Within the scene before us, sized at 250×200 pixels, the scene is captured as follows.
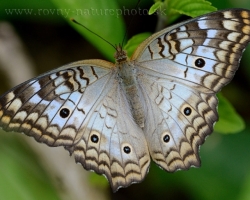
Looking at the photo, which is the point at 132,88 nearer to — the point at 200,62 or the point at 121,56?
the point at 121,56

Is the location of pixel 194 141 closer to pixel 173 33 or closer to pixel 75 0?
pixel 173 33

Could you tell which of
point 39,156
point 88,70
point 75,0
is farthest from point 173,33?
point 39,156

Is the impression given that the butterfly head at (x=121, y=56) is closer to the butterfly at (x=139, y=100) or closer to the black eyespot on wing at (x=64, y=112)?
the butterfly at (x=139, y=100)

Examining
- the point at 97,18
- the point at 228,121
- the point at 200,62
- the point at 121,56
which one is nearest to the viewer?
the point at 200,62

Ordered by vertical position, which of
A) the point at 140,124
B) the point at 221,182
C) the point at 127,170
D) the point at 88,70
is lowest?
the point at 221,182

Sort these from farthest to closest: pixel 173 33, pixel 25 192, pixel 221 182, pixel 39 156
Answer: pixel 39 156
pixel 221 182
pixel 25 192
pixel 173 33

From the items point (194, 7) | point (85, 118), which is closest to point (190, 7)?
point (194, 7)

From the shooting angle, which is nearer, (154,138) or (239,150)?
(154,138)
